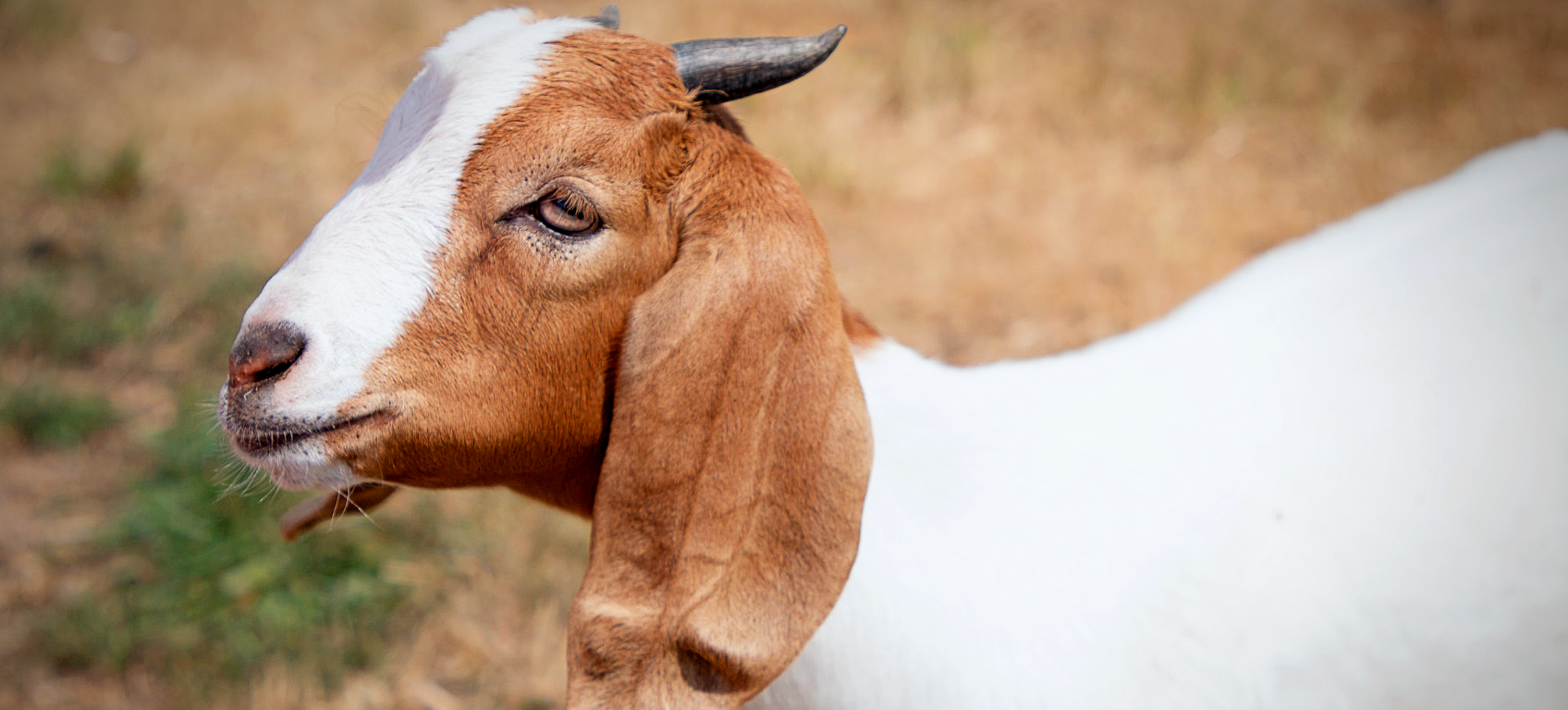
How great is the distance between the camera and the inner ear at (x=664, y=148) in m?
1.82

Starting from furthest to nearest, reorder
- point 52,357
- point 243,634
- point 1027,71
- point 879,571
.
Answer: point 1027,71 → point 52,357 → point 243,634 → point 879,571

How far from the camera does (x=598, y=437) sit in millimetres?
1962

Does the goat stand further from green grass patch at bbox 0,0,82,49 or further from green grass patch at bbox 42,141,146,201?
green grass patch at bbox 0,0,82,49

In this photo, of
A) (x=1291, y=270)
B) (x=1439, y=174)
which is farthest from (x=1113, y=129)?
(x=1291, y=270)

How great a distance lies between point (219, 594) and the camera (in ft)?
11.6

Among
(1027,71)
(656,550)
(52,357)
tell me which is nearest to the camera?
(656,550)

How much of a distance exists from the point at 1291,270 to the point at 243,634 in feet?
11.7

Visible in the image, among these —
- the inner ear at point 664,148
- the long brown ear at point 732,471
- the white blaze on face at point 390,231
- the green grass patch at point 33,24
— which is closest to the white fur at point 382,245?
the white blaze on face at point 390,231

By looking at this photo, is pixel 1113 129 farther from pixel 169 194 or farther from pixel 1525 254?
pixel 169 194

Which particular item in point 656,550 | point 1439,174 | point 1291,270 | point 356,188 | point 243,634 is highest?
point 356,188

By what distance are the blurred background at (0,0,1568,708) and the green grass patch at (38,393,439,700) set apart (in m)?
0.01

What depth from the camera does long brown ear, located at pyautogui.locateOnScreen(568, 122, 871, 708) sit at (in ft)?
5.56

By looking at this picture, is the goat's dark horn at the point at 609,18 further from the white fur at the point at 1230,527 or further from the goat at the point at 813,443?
the white fur at the point at 1230,527

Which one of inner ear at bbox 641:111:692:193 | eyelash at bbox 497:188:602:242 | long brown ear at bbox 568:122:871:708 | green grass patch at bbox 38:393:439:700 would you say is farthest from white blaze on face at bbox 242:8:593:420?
green grass patch at bbox 38:393:439:700
